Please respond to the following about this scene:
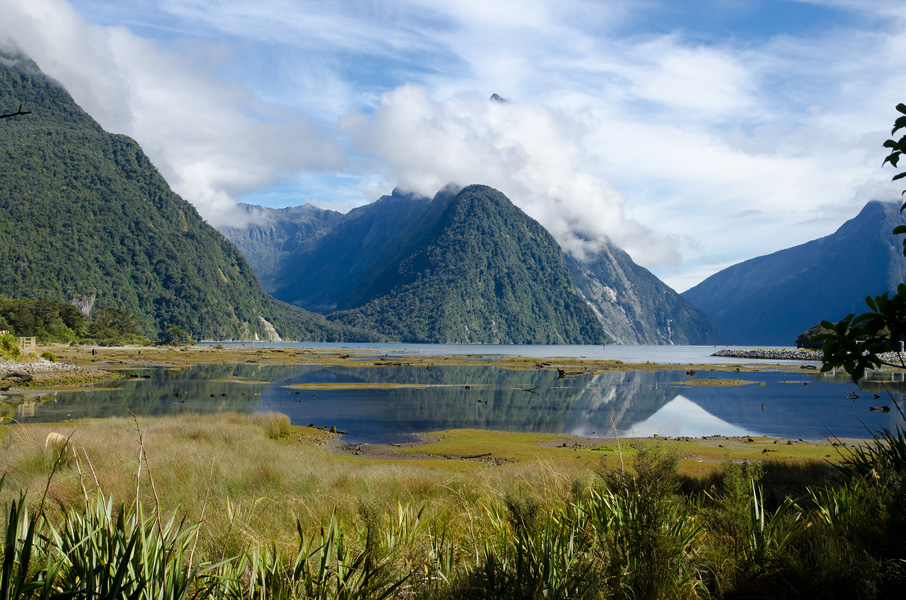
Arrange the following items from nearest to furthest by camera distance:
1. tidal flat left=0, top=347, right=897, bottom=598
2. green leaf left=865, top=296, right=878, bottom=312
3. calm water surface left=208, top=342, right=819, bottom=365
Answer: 1. green leaf left=865, top=296, right=878, bottom=312
2. tidal flat left=0, top=347, right=897, bottom=598
3. calm water surface left=208, top=342, right=819, bottom=365

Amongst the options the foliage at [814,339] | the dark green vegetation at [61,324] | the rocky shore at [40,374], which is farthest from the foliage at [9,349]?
the foliage at [814,339]

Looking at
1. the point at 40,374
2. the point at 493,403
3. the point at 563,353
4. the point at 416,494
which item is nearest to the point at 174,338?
the point at 563,353

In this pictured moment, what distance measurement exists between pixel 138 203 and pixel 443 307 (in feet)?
284

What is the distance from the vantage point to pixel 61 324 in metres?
75.9

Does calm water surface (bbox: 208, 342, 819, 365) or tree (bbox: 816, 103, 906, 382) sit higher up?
tree (bbox: 816, 103, 906, 382)

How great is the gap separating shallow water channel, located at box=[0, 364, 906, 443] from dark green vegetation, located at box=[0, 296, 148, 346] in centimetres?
2891

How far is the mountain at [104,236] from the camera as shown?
4808 inches

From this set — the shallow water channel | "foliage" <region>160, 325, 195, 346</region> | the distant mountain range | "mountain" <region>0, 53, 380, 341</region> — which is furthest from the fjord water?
"mountain" <region>0, 53, 380, 341</region>

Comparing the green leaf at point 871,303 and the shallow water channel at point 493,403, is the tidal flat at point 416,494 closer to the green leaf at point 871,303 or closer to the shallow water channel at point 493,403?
the green leaf at point 871,303

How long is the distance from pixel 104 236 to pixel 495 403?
441ft

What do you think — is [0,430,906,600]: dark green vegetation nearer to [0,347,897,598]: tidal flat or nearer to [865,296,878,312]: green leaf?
[0,347,897,598]: tidal flat

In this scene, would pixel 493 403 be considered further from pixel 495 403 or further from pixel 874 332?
pixel 874 332

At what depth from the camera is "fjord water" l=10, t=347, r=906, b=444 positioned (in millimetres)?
23859

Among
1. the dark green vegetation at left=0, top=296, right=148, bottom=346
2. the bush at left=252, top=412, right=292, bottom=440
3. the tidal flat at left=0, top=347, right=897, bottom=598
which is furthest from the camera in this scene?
the dark green vegetation at left=0, top=296, right=148, bottom=346
